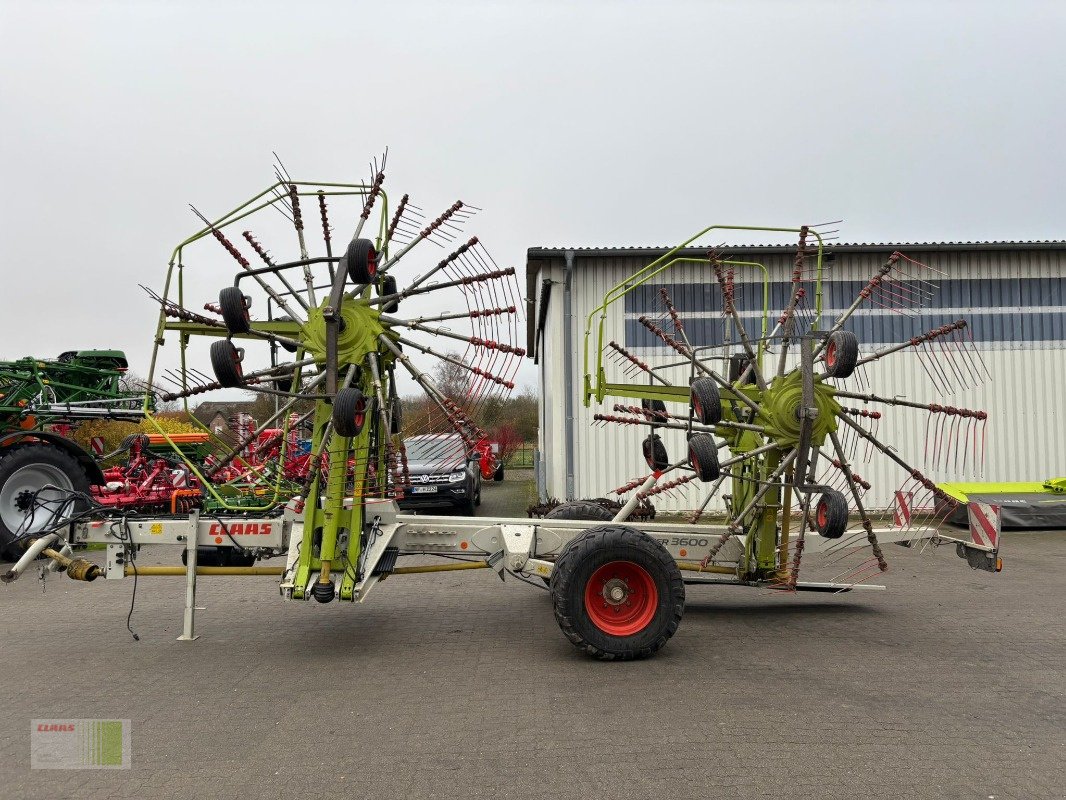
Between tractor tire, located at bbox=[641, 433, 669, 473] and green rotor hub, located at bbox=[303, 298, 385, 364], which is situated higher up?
green rotor hub, located at bbox=[303, 298, 385, 364]

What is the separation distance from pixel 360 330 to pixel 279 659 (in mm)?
2530

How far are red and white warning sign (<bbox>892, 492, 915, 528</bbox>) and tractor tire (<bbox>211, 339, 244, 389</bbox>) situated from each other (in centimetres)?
525

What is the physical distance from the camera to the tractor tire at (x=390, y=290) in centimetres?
644

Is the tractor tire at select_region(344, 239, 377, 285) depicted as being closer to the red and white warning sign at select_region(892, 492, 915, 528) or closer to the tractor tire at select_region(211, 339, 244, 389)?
the tractor tire at select_region(211, 339, 244, 389)

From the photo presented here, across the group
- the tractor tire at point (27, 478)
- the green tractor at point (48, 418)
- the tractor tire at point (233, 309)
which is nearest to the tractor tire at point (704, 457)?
the tractor tire at point (233, 309)

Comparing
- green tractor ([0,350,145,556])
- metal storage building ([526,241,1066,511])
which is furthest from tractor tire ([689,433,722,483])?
metal storage building ([526,241,1066,511])

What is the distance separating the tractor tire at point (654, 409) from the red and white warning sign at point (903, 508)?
205 centimetres

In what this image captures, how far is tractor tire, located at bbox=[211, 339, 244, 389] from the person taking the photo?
217 inches

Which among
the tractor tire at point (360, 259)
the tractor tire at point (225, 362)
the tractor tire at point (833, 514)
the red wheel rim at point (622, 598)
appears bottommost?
the red wheel rim at point (622, 598)

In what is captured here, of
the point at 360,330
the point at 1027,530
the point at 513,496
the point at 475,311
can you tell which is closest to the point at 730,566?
the point at 475,311

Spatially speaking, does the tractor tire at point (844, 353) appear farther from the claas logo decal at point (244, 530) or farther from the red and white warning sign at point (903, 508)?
the claas logo decal at point (244, 530)

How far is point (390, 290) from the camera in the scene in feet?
22.1

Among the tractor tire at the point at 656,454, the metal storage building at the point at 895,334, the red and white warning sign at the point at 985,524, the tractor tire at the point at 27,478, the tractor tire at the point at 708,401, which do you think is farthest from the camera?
the metal storage building at the point at 895,334

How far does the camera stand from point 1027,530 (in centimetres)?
1294
